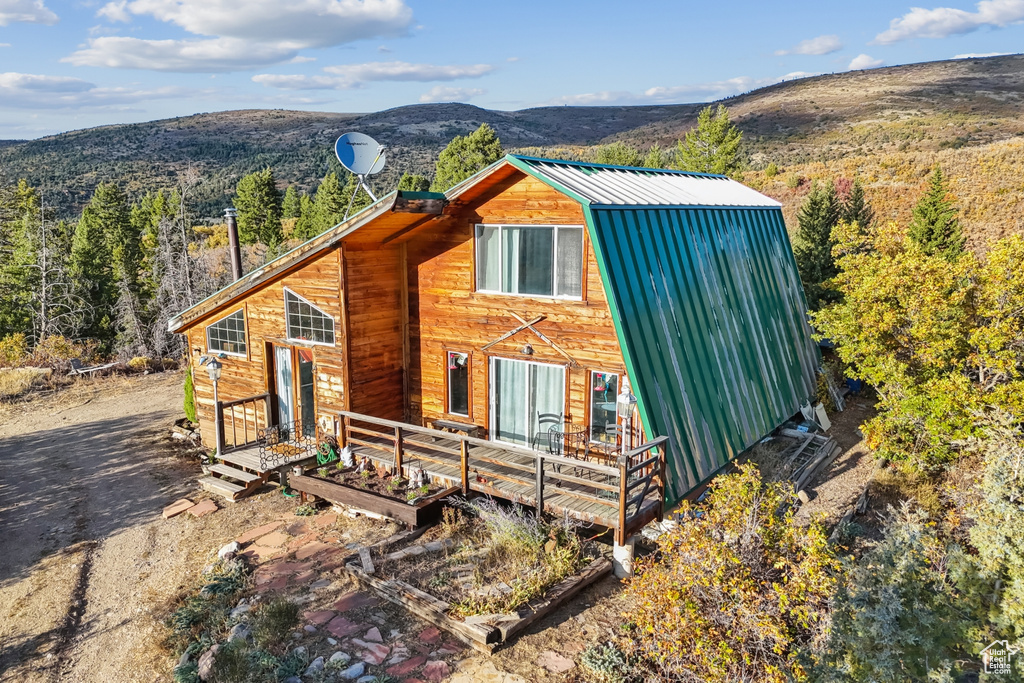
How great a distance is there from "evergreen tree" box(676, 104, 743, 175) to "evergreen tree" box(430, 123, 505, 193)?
10934 millimetres

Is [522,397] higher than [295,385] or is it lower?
higher

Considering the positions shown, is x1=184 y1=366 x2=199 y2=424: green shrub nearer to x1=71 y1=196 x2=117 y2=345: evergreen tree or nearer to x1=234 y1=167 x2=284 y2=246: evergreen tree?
x1=71 y1=196 x2=117 y2=345: evergreen tree

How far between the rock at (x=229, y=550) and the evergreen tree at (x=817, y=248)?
18.7m

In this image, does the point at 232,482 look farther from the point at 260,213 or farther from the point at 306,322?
the point at 260,213

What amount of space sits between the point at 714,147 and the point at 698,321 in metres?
28.5

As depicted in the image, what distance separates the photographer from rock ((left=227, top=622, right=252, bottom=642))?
7910mm

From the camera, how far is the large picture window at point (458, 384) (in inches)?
500

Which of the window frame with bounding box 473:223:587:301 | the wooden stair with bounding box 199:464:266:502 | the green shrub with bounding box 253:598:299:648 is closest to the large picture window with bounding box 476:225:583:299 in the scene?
the window frame with bounding box 473:223:587:301

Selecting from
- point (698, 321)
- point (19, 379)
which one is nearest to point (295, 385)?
point (698, 321)

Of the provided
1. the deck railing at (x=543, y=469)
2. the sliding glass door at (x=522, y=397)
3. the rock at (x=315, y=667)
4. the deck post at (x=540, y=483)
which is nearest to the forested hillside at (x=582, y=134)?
the sliding glass door at (x=522, y=397)

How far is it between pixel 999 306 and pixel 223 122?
130 m

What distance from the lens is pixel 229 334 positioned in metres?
14.4

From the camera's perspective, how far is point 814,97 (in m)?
92.9

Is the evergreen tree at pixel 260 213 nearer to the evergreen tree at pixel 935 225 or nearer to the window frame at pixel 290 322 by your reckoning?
the window frame at pixel 290 322
